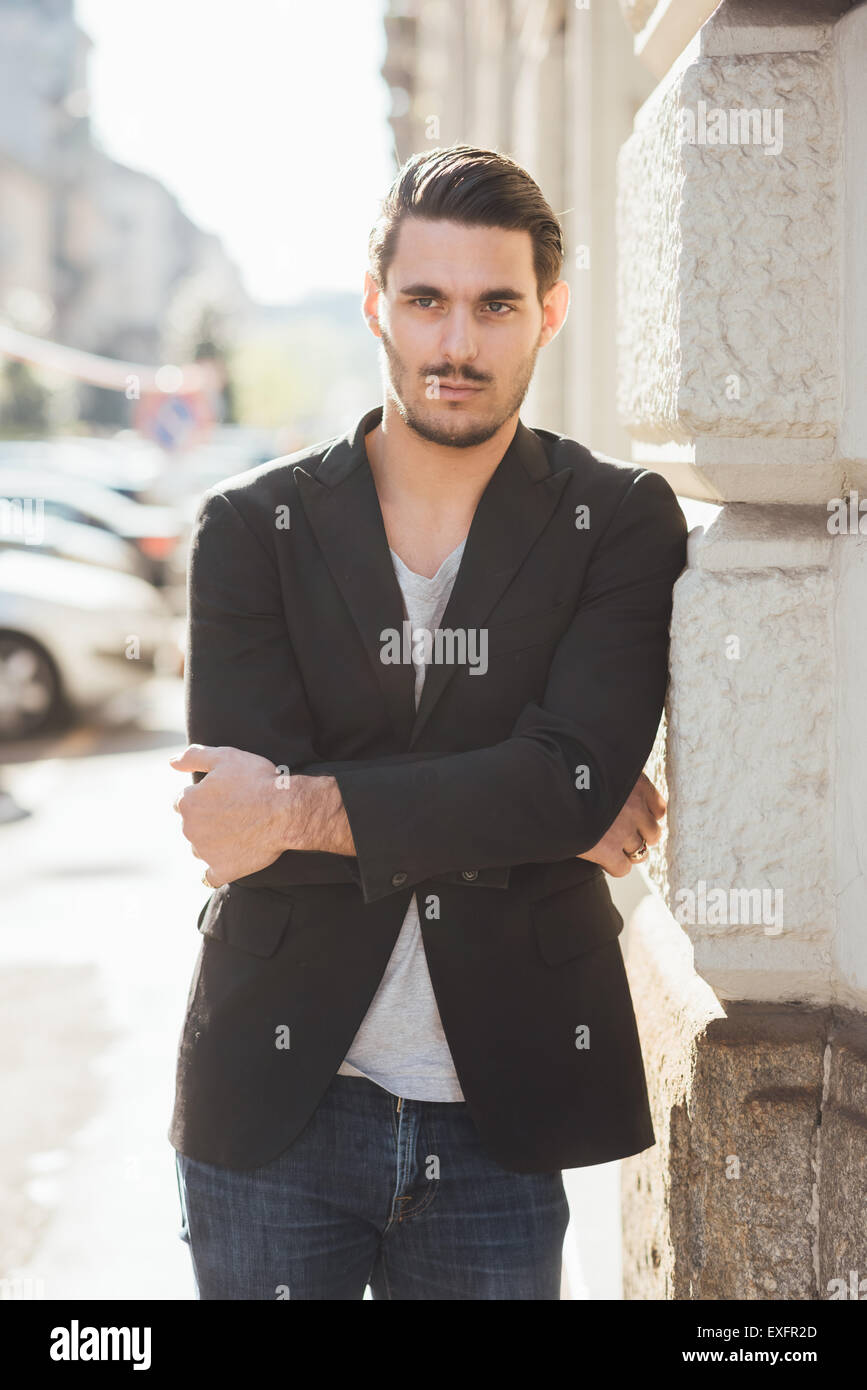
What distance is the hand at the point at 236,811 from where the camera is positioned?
2176mm

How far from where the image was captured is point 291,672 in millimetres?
2305

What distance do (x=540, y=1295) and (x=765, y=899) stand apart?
0.68m

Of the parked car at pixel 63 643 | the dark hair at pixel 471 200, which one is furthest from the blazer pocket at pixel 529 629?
the parked car at pixel 63 643

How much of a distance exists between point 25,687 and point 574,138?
24.6ft

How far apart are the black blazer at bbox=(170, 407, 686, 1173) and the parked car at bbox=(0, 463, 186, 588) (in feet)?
35.7

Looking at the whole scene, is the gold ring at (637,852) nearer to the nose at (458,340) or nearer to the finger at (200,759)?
the finger at (200,759)

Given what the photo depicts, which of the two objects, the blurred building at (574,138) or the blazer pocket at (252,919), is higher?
the blurred building at (574,138)

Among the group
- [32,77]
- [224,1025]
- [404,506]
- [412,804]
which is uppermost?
[32,77]

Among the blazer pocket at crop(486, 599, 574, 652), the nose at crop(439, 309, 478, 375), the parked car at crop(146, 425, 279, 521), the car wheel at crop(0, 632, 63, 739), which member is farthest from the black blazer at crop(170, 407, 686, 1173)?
the parked car at crop(146, 425, 279, 521)

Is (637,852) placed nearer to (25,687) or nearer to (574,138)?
(574,138)

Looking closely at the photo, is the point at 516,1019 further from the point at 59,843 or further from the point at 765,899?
the point at 59,843

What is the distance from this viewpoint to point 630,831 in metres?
2.37


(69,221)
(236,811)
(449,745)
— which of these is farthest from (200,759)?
(69,221)
